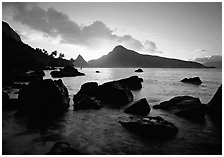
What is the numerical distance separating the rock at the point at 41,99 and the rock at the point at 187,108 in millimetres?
7914

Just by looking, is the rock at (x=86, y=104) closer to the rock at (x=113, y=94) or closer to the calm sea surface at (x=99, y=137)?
the calm sea surface at (x=99, y=137)

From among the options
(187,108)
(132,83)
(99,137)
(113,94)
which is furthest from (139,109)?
(132,83)

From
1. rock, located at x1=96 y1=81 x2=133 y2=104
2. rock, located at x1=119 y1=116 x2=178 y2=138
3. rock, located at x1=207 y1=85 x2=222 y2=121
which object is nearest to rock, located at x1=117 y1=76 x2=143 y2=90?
rock, located at x1=96 y1=81 x2=133 y2=104

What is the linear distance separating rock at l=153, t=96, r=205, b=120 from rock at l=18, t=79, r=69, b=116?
7914mm

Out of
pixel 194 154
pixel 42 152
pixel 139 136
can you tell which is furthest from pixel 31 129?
pixel 194 154

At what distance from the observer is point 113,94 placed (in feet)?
47.8

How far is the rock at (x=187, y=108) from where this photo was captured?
33.0 feet

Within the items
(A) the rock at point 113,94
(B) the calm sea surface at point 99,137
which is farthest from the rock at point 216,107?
(A) the rock at point 113,94

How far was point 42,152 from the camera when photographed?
6.01 meters

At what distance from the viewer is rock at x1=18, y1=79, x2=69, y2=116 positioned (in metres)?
10.7

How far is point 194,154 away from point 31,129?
295 inches

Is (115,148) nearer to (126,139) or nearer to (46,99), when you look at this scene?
(126,139)

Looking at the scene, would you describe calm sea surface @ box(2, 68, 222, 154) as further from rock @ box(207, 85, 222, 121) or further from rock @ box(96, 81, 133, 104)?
rock @ box(96, 81, 133, 104)

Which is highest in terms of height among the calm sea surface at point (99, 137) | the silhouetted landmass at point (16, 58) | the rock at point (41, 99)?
the silhouetted landmass at point (16, 58)
